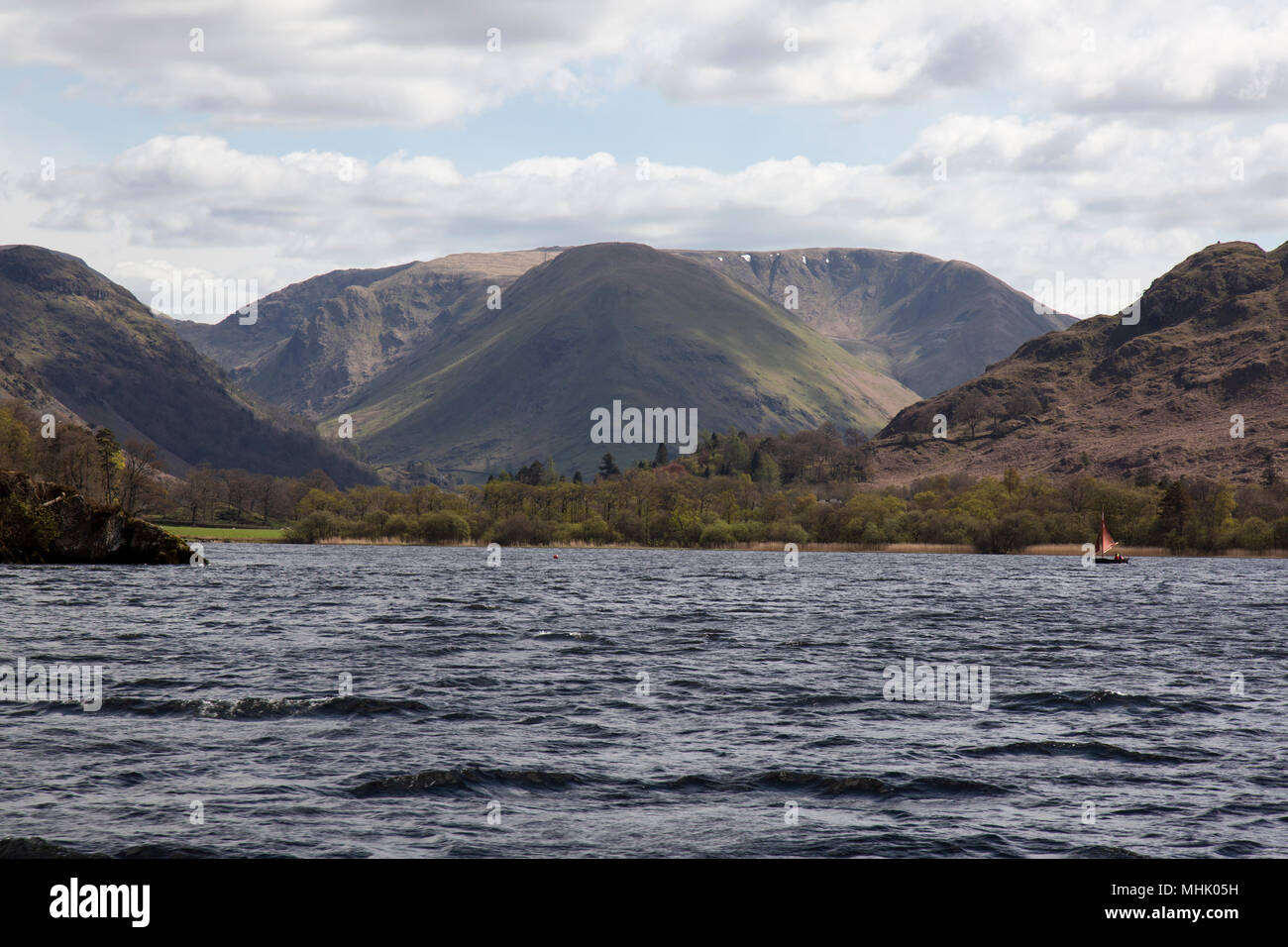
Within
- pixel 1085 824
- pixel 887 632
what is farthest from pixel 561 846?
pixel 887 632

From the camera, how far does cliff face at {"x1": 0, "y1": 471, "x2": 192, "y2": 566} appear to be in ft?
386

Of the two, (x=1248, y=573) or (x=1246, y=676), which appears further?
(x=1248, y=573)

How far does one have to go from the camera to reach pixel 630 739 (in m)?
30.8

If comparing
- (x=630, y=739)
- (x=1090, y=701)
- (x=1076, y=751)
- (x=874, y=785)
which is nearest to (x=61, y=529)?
(x=630, y=739)

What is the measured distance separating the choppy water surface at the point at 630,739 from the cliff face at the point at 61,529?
5432 cm

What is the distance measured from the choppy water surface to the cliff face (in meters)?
54.3

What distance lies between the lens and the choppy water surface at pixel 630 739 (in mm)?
21406

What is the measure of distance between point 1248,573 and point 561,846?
159 meters

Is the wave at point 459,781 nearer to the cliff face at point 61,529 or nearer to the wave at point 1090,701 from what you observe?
the wave at point 1090,701

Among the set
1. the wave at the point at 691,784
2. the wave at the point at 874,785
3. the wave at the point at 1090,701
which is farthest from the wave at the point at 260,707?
the wave at the point at 1090,701

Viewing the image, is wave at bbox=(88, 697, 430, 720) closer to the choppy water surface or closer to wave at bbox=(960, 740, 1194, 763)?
the choppy water surface

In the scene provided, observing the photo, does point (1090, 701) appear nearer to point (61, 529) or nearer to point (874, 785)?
point (874, 785)
